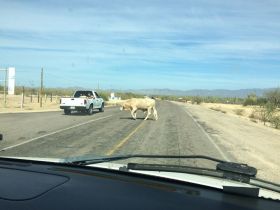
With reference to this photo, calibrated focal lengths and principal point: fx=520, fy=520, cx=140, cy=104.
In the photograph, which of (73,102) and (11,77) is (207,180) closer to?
(73,102)

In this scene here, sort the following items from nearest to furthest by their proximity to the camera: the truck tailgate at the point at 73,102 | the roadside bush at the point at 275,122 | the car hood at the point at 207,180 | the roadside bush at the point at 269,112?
the car hood at the point at 207,180 → the truck tailgate at the point at 73,102 → the roadside bush at the point at 275,122 → the roadside bush at the point at 269,112

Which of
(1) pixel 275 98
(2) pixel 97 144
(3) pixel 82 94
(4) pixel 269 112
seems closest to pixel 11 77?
(3) pixel 82 94

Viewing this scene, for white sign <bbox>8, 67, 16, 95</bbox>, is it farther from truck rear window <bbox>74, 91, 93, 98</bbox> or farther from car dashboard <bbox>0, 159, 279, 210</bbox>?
car dashboard <bbox>0, 159, 279, 210</bbox>

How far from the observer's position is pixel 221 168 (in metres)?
4.13

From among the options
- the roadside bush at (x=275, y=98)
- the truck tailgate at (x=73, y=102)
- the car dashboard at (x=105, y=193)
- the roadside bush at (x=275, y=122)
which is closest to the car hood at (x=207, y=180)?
the car dashboard at (x=105, y=193)

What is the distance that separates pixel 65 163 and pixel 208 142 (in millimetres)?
15743

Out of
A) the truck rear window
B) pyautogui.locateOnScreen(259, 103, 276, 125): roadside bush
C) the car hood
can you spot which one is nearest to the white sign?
the truck rear window

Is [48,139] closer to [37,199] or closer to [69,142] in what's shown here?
[69,142]

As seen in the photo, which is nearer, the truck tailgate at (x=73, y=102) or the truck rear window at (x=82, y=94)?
the truck tailgate at (x=73, y=102)

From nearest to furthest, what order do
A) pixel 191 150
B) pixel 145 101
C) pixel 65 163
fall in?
pixel 65 163 < pixel 191 150 < pixel 145 101

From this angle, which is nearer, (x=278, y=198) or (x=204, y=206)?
(x=204, y=206)

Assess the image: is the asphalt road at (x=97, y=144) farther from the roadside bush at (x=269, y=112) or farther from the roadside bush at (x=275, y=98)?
the roadside bush at (x=275, y=98)

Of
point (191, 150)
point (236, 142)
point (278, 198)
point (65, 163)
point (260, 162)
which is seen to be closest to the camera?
point (278, 198)

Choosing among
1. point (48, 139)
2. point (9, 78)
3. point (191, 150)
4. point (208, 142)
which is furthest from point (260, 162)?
point (9, 78)
